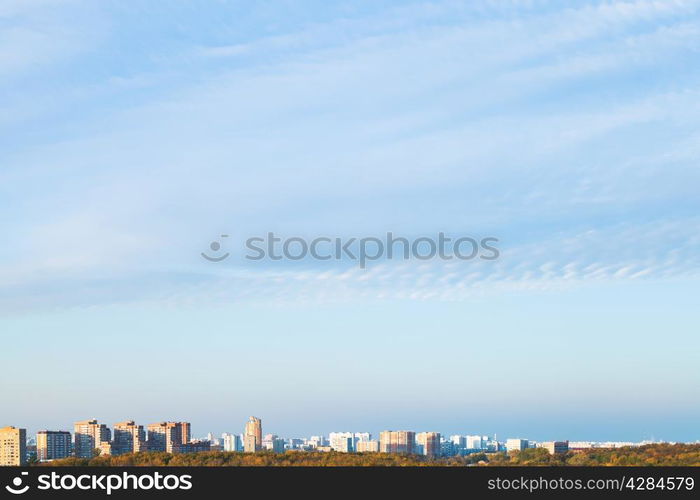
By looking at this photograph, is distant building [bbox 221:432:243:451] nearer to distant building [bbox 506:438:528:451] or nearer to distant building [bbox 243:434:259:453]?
distant building [bbox 243:434:259:453]

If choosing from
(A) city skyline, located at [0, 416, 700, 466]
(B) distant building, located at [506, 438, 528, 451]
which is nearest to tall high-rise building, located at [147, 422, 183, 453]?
(A) city skyline, located at [0, 416, 700, 466]

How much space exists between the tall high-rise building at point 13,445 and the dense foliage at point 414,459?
12853mm

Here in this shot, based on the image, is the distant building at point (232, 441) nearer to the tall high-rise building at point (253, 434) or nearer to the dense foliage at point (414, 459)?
the tall high-rise building at point (253, 434)

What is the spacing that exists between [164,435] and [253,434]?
10.5m

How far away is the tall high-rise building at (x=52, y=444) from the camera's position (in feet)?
204

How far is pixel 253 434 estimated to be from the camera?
74.4 m

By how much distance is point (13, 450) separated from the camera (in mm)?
59188

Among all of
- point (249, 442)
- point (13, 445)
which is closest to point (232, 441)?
point (249, 442)

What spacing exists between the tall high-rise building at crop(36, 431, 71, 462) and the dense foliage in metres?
15.3

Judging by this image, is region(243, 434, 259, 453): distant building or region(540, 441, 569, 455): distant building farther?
region(243, 434, 259, 453): distant building

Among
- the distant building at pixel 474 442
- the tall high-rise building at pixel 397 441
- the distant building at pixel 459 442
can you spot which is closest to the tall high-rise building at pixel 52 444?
the tall high-rise building at pixel 397 441

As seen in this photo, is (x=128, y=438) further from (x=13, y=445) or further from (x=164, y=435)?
(x=13, y=445)

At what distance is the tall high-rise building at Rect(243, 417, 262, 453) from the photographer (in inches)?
2813
